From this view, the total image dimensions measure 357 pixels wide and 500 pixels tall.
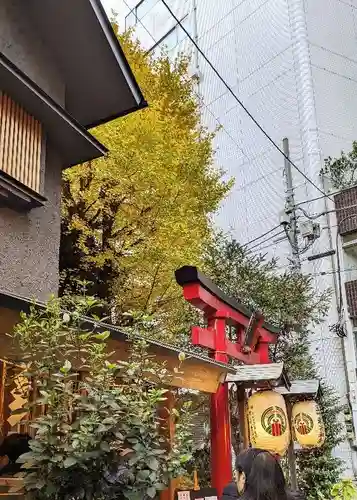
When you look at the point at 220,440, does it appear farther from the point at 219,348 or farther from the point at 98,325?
the point at 98,325

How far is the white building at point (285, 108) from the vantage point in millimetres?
20719

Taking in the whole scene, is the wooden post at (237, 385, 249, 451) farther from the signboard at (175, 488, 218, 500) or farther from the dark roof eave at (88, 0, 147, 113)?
the dark roof eave at (88, 0, 147, 113)

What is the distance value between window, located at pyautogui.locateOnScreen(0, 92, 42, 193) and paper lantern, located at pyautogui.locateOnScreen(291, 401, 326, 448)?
6.74m

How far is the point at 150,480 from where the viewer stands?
487 cm

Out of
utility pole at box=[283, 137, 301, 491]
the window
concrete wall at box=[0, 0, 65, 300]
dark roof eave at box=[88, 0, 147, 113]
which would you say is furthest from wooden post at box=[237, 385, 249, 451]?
utility pole at box=[283, 137, 301, 491]

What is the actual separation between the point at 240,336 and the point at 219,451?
9.74 ft

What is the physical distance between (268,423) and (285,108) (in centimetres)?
1664

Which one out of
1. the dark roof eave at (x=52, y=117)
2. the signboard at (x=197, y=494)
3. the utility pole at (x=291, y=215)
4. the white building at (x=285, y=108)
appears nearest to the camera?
the dark roof eave at (x=52, y=117)

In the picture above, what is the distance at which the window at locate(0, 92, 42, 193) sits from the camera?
26.5ft

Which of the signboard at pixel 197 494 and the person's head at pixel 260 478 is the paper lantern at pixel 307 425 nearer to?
the signboard at pixel 197 494

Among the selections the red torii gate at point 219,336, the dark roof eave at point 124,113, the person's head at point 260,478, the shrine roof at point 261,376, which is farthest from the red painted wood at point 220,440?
→ the person's head at point 260,478

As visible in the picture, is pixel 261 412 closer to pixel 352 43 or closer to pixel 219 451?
pixel 219 451

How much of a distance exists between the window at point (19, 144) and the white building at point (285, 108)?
46.4 ft

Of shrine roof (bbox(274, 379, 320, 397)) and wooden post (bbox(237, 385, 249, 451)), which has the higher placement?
shrine roof (bbox(274, 379, 320, 397))
